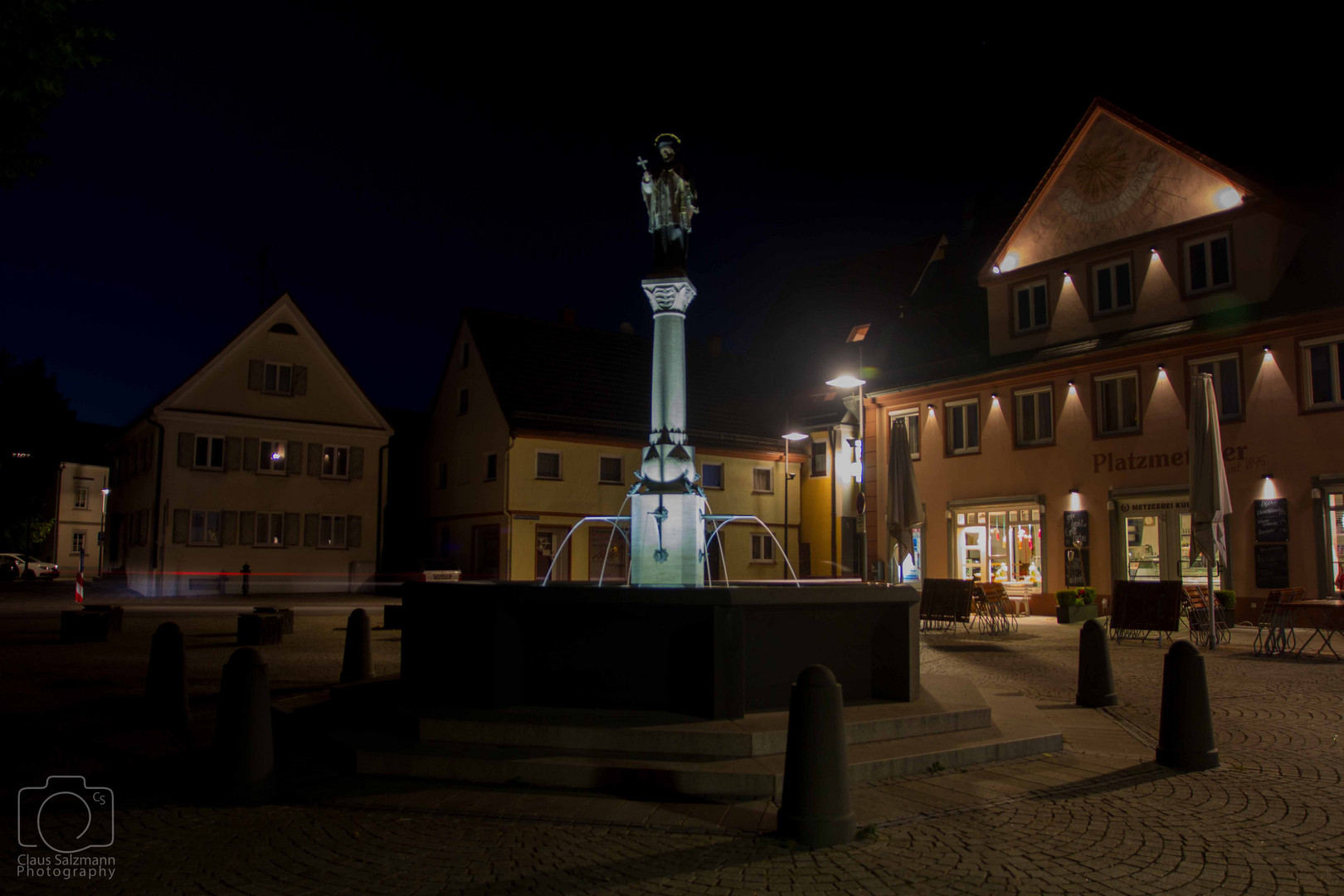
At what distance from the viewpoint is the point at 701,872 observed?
5.18 m

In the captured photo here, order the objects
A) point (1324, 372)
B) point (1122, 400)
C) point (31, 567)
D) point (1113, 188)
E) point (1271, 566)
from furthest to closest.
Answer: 1. point (31, 567)
2. point (1113, 188)
3. point (1122, 400)
4. point (1271, 566)
5. point (1324, 372)

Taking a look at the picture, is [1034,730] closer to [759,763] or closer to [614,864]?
[759,763]

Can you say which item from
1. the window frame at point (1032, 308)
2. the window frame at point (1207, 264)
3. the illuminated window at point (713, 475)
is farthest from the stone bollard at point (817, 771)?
the illuminated window at point (713, 475)

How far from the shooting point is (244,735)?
6.61 m

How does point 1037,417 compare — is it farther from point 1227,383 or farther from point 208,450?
point 208,450

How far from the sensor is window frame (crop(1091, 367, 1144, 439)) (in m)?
24.1

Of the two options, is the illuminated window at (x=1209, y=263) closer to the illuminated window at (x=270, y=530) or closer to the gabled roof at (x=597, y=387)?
the gabled roof at (x=597, y=387)

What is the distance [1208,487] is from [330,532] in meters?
31.1

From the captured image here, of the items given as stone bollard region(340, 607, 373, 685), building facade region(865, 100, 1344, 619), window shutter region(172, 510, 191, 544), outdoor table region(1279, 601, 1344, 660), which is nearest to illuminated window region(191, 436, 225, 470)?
window shutter region(172, 510, 191, 544)

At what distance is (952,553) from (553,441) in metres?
14.9

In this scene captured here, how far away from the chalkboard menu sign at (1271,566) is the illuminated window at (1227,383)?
299 centimetres

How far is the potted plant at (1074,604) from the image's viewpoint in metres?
23.2

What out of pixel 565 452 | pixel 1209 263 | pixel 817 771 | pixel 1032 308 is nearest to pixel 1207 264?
pixel 1209 263

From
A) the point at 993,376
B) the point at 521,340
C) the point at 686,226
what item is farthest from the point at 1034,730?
the point at 521,340
